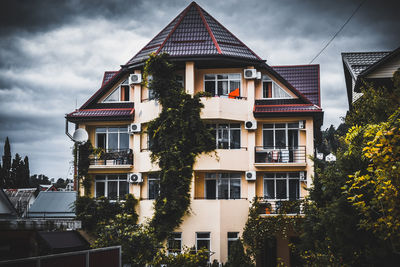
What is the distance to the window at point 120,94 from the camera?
27609 millimetres

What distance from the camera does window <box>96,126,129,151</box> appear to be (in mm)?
26984

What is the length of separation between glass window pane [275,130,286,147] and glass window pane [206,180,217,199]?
402 centimetres

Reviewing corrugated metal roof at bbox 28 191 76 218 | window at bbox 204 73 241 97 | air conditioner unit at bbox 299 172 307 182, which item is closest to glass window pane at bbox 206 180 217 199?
air conditioner unit at bbox 299 172 307 182

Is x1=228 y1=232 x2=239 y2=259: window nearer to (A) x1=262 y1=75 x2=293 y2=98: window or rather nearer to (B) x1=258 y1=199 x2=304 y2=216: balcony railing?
(B) x1=258 y1=199 x2=304 y2=216: balcony railing

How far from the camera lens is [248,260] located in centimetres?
2281

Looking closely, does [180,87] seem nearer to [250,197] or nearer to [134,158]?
[134,158]

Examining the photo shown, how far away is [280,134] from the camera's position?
2605cm

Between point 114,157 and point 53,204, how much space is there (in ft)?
74.9

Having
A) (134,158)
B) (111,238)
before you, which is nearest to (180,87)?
(134,158)

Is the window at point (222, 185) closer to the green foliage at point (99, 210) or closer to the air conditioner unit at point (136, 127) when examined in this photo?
the green foliage at point (99, 210)

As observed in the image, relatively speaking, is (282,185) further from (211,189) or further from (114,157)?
(114,157)

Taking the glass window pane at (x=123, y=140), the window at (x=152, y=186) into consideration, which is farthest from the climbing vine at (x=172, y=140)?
the glass window pane at (x=123, y=140)

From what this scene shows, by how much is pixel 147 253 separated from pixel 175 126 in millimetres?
6923

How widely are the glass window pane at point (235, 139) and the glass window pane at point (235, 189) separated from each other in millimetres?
1813
